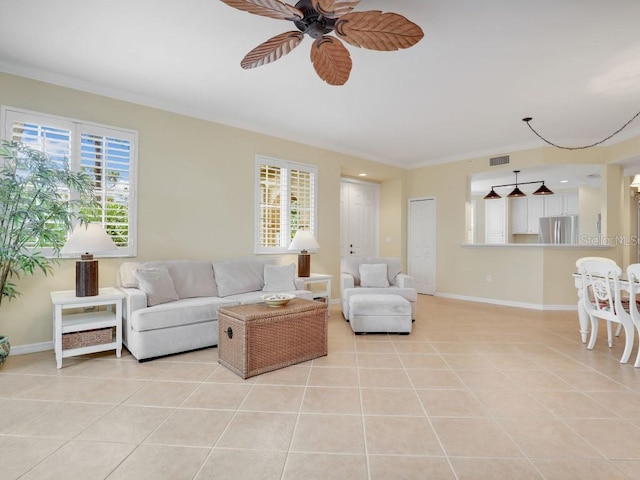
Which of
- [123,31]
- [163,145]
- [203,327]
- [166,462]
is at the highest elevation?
[123,31]

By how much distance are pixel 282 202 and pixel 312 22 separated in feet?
10.1

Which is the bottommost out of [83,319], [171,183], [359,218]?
[83,319]

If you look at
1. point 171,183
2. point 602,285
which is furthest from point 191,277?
point 602,285

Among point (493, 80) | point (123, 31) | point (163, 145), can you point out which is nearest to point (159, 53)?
point (123, 31)

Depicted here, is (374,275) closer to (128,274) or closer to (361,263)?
(361,263)

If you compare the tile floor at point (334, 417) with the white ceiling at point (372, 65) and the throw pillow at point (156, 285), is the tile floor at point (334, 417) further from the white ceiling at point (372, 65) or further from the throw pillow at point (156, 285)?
the white ceiling at point (372, 65)

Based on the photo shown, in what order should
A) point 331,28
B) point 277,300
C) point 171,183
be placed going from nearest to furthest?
1. point 331,28
2. point 277,300
3. point 171,183

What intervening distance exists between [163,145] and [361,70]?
94.5 inches

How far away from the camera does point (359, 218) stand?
690 cm

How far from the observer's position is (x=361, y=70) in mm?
3145

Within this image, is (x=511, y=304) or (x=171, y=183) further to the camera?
(x=511, y=304)

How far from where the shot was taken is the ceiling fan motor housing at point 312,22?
6.46 ft

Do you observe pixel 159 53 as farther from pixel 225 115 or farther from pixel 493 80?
A: pixel 493 80

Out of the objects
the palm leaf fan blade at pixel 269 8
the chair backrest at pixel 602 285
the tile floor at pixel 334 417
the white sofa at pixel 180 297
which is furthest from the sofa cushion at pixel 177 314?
the chair backrest at pixel 602 285
